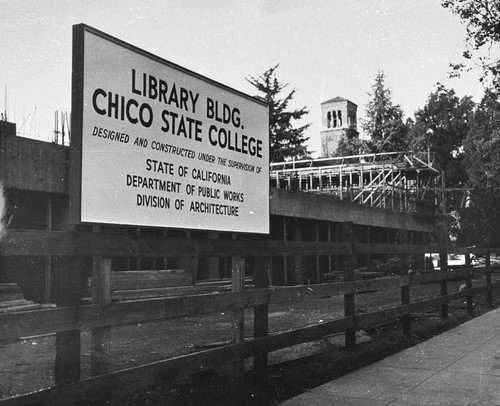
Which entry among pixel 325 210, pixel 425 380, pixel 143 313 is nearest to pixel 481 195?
pixel 325 210

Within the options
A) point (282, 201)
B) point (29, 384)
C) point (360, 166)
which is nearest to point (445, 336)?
point (29, 384)

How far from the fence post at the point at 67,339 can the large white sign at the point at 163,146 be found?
45 cm

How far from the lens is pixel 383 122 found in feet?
245

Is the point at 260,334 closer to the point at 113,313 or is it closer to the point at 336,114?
the point at 113,313

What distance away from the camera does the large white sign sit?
4.42 m

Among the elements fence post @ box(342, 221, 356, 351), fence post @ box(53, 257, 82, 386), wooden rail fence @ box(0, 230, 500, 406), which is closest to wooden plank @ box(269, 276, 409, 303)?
wooden rail fence @ box(0, 230, 500, 406)

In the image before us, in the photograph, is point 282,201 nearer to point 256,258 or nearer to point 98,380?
point 256,258

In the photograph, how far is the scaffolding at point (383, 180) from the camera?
37.6 m

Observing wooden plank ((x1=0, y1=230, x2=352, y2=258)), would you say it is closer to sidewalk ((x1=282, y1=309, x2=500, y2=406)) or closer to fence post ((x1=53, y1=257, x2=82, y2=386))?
fence post ((x1=53, y1=257, x2=82, y2=386))

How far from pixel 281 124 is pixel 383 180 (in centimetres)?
2143

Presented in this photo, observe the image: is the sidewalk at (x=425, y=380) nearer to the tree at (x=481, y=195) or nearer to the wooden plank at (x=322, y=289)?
the wooden plank at (x=322, y=289)

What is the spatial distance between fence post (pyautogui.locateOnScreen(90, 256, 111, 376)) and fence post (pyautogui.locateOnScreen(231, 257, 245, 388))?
5.51 ft

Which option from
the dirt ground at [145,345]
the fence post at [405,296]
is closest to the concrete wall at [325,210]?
the dirt ground at [145,345]

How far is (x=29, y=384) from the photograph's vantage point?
6660mm
